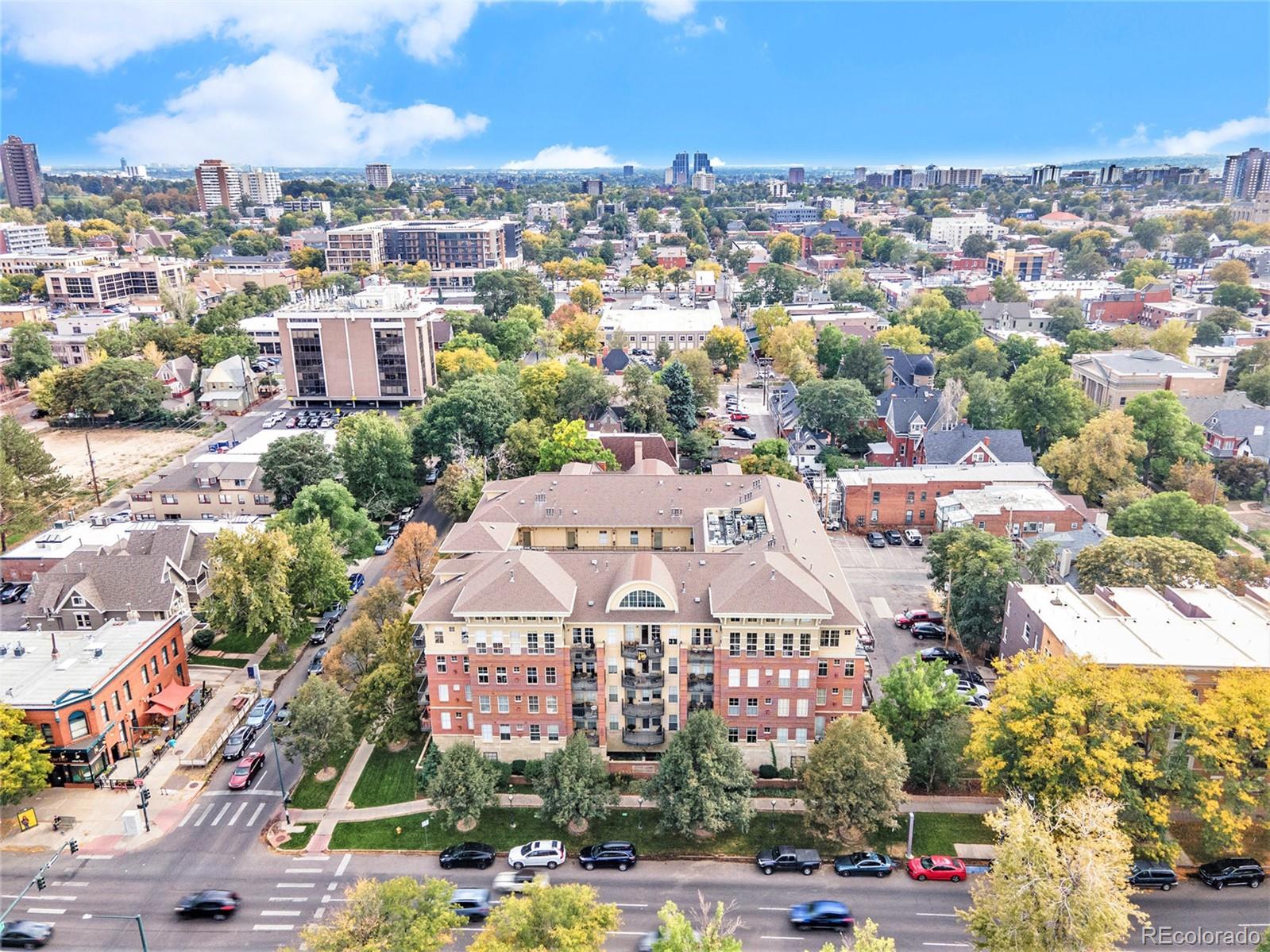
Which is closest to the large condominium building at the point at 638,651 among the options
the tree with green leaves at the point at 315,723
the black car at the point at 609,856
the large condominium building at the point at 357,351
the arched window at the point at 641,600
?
the arched window at the point at 641,600

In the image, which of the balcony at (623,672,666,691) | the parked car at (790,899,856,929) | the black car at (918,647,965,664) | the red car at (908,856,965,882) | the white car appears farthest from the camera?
the black car at (918,647,965,664)

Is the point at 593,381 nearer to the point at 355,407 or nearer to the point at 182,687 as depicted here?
the point at 355,407

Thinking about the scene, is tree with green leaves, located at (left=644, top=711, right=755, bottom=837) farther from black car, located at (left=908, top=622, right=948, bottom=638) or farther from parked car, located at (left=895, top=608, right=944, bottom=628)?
parked car, located at (left=895, top=608, right=944, bottom=628)

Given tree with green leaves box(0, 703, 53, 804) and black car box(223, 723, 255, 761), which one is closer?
tree with green leaves box(0, 703, 53, 804)

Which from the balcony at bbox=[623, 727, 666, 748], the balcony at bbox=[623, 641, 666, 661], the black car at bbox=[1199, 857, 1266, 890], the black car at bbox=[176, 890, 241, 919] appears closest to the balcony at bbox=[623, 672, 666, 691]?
the balcony at bbox=[623, 641, 666, 661]

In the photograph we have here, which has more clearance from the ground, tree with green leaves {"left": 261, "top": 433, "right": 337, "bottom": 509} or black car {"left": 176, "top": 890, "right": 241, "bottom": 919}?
tree with green leaves {"left": 261, "top": 433, "right": 337, "bottom": 509}

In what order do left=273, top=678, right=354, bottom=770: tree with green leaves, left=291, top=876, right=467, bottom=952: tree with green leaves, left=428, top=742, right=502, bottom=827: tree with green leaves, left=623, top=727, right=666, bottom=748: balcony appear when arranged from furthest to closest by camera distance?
left=623, top=727, right=666, bottom=748: balcony
left=273, top=678, right=354, bottom=770: tree with green leaves
left=428, top=742, right=502, bottom=827: tree with green leaves
left=291, top=876, right=467, bottom=952: tree with green leaves

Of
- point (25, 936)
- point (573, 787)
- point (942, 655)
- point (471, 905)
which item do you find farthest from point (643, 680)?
point (25, 936)

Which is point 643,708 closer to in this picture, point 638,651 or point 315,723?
point 638,651
